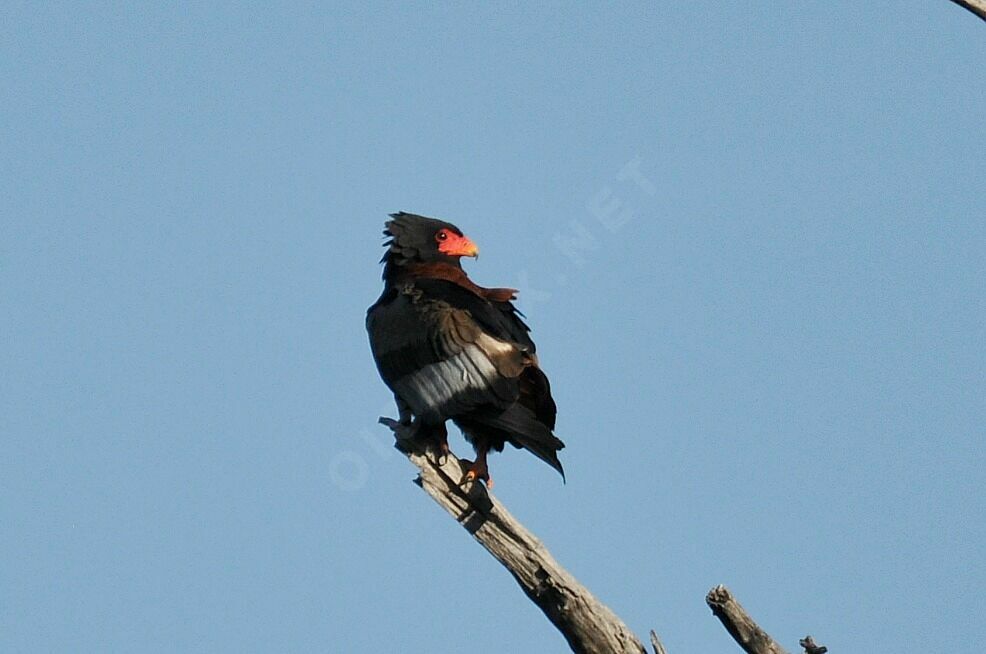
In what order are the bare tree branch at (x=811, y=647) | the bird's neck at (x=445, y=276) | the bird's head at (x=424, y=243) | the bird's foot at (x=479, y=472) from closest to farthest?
the bare tree branch at (x=811, y=647) → the bird's foot at (x=479, y=472) → the bird's neck at (x=445, y=276) → the bird's head at (x=424, y=243)

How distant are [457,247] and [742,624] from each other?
469 cm

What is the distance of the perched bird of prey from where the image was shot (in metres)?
8.83

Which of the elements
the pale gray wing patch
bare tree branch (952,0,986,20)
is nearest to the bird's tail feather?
Result: the pale gray wing patch

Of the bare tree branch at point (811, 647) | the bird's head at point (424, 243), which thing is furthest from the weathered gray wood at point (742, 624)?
the bird's head at point (424, 243)

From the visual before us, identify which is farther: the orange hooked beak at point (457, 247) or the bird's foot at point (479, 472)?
the orange hooked beak at point (457, 247)

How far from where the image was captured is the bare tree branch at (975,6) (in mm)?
7648

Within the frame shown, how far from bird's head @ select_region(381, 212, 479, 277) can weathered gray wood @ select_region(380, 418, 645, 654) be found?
2414mm

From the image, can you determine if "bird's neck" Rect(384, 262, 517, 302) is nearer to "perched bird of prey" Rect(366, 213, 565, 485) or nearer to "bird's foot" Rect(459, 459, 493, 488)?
"perched bird of prey" Rect(366, 213, 565, 485)

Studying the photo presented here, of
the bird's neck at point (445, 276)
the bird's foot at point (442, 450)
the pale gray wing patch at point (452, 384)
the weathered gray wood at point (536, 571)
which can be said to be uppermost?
the bird's neck at point (445, 276)

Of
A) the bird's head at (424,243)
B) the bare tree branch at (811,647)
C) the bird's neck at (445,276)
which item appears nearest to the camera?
the bare tree branch at (811,647)

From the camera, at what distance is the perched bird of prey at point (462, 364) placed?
348 inches

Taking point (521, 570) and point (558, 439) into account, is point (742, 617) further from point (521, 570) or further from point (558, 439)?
point (558, 439)

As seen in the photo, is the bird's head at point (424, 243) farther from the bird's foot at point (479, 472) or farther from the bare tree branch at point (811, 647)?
the bare tree branch at point (811, 647)

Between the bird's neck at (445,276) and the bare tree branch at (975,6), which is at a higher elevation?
the bird's neck at (445,276)
